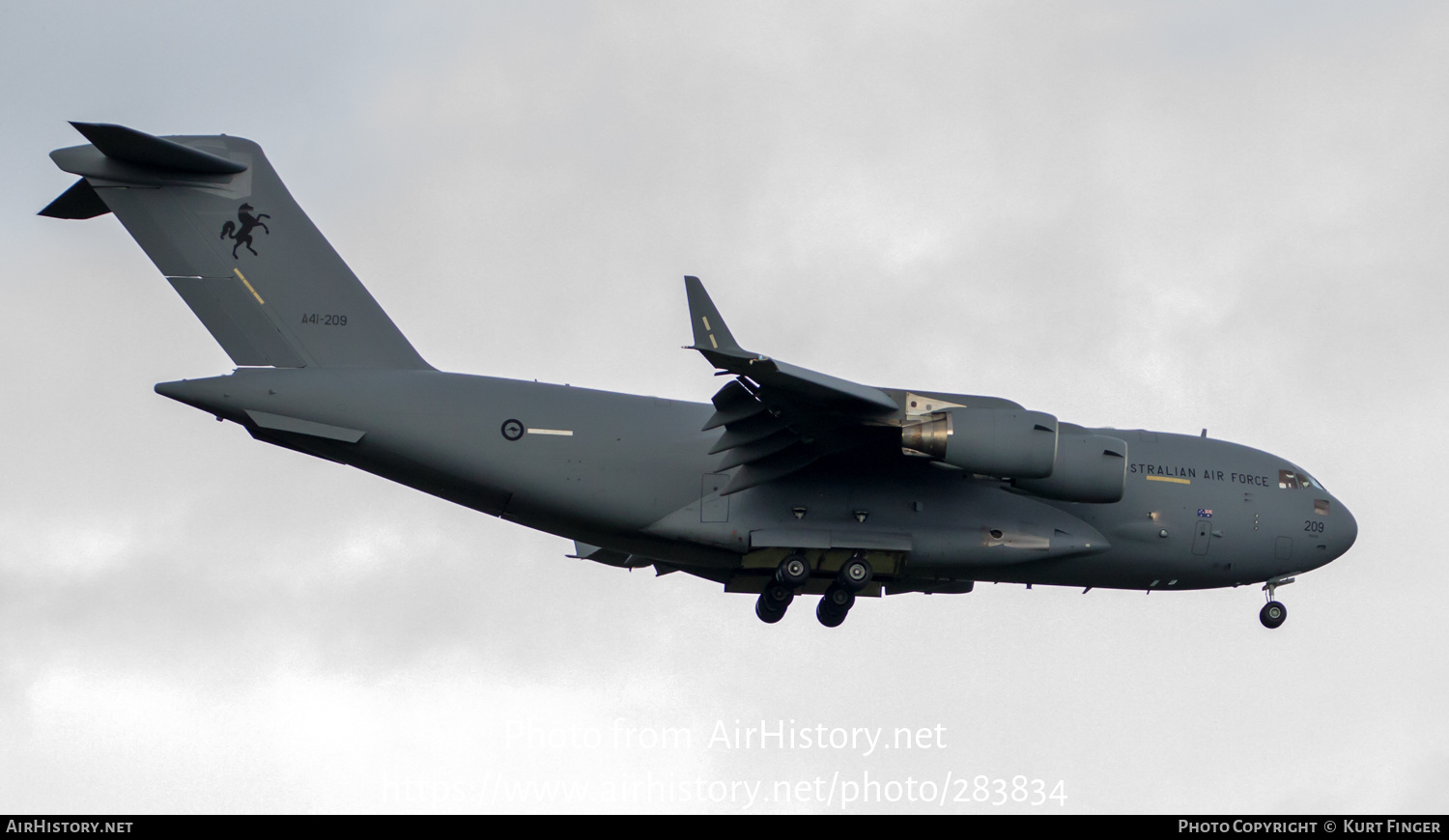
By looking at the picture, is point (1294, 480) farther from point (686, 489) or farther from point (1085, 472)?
point (686, 489)

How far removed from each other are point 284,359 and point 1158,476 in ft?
32.8

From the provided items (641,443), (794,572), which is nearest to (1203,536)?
(794,572)

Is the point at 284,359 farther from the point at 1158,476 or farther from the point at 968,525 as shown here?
the point at 1158,476

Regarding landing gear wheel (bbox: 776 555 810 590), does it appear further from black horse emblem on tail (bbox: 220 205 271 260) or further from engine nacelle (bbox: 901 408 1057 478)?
black horse emblem on tail (bbox: 220 205 271 260)

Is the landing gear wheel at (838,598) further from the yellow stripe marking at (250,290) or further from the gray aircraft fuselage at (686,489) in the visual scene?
the yellow stripe marking at (250,290)

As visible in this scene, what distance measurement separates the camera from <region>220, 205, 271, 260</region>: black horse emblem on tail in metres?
18.7

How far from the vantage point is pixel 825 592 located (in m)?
19.6

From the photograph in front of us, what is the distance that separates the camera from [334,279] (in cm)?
1888

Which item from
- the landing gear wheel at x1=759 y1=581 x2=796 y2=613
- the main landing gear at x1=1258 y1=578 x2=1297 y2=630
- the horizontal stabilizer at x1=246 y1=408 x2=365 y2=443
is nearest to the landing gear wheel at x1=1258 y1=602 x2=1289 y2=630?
the main landing gear at x1=1258 y1=578 x2=1297 y2=630

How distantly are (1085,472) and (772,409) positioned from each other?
3.41m

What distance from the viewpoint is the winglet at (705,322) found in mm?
15898

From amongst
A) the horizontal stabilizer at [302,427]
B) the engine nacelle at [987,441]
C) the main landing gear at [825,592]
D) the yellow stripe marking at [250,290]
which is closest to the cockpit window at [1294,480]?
the engine nacelle at [987,441]
